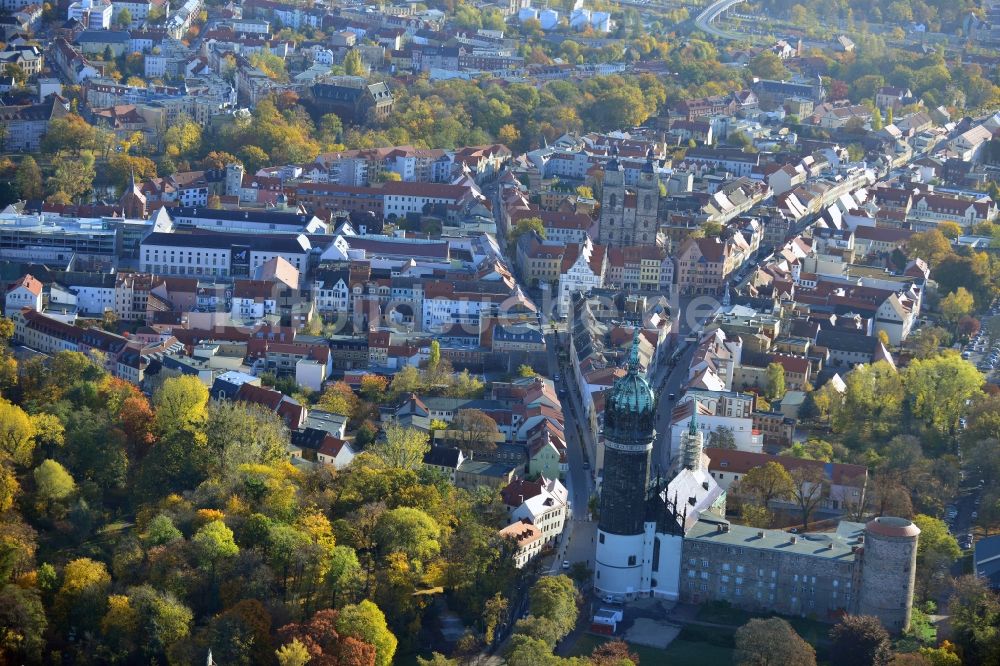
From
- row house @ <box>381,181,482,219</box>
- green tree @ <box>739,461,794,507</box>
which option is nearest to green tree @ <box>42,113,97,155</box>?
row house @ <box>381,181,482,219</box>

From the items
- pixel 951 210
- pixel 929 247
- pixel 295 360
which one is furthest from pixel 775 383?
pixel 951 210

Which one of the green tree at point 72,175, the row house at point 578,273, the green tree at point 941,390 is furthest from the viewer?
the green tree at point 72,175

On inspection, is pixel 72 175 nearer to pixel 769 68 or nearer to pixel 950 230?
pixel 950 230

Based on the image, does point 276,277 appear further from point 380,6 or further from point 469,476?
point 380,6

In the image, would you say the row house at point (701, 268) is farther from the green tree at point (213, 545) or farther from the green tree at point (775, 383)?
the green tree at point (213, 545)

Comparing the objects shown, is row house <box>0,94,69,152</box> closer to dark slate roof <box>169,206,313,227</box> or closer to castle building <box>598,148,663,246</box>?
dark slate roof <box>169,206,313,227</box>

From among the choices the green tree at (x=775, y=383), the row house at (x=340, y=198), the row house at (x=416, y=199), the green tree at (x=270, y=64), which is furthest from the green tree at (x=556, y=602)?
the green tree at (x=270, y=64)
